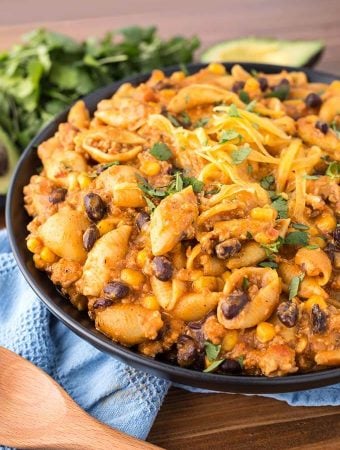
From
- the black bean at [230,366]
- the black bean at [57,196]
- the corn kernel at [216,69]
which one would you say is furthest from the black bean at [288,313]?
the corn kernel at [216,69]

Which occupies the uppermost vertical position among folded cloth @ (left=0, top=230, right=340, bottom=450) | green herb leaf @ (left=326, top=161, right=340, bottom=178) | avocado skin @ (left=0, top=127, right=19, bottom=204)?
green herb leaf @ (left=326, top=161, right=340, bottom=178)

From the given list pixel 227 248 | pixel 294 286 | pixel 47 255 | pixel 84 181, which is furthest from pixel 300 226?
pixel 47 255

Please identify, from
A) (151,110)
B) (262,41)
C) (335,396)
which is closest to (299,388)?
(335,396)

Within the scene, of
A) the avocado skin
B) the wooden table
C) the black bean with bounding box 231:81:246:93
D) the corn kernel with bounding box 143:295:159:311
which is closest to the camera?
the corn kernel with bounding box 143:295:159:311

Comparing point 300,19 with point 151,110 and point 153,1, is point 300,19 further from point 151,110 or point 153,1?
point 151,110

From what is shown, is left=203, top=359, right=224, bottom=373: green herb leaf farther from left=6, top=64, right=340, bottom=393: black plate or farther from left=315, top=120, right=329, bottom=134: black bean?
left=315, top=120, right=329, bottom=134: black bean

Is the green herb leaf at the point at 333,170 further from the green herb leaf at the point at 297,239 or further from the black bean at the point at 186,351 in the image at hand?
the black bean at the point at 186,351

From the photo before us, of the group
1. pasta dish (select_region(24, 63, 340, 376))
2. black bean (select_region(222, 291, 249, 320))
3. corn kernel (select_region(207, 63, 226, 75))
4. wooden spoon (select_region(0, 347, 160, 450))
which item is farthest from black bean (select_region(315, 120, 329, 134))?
wooden spoon (select_region(0, 347, 160, 450))
